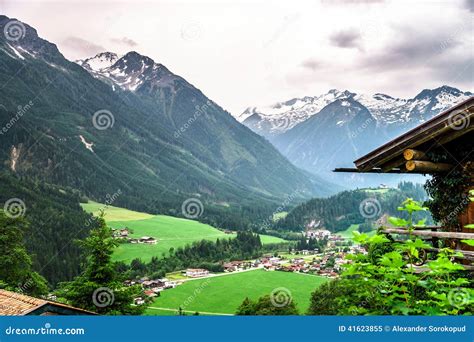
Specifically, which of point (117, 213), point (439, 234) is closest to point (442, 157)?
point (439, 234)

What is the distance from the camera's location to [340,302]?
6.26 metres

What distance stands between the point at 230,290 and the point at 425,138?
83.6m

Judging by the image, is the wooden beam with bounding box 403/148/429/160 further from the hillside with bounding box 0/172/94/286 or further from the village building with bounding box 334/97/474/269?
the hillside with bounding box 0/172/94/286

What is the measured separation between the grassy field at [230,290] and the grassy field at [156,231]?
25826 millimetres

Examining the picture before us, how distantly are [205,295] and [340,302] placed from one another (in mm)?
80283

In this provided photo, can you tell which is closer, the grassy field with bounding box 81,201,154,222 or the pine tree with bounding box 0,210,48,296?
the pine tree with bounding box 0,210,48,296

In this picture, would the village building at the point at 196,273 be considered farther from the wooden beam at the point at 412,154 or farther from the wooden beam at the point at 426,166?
the wooden beam at the point at 412,154

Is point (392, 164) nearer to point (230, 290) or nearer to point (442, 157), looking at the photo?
point (442, 157)

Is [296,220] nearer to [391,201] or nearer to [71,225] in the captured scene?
[391,201]

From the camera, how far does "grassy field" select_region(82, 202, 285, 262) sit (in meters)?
117

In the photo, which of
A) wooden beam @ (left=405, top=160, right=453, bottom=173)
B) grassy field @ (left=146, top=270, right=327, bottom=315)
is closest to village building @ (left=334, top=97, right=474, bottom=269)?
wooden beam @ (left=405, top=160, right=453, bottom=173)

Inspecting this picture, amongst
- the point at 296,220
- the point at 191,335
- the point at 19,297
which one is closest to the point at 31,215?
the point at 296,220

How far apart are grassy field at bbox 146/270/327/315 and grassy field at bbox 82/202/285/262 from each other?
2583cm

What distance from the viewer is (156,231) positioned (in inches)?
5640
